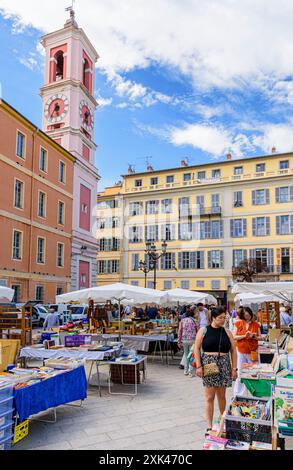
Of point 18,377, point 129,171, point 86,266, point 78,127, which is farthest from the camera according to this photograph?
point 129,171

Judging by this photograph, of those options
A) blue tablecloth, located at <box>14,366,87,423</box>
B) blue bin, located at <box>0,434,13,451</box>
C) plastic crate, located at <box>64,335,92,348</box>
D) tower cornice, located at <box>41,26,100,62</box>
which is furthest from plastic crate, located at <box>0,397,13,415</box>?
tower cornice, located at <box>41,26,100,62</box>

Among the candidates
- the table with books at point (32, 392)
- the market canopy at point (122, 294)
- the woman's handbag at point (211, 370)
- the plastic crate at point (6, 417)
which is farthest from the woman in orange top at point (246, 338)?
the plastic crate at point (6, 417)

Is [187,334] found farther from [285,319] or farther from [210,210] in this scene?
[210,210]

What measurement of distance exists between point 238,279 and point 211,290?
3994mm

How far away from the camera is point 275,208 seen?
39.6 meters

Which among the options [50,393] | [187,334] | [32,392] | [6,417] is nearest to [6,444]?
[6,417]

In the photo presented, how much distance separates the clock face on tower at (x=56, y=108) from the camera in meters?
29.7

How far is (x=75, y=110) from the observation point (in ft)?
97.6

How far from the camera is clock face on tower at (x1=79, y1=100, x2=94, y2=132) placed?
101 ft

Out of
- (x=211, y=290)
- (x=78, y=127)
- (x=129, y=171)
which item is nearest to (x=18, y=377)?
(x=78, y=127)

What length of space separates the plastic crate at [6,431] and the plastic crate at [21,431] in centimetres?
25

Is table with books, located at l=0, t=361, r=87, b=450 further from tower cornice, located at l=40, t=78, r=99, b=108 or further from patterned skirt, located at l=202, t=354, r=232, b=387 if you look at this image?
tower cornice, located at l=40, t=78, r=99, b=108
